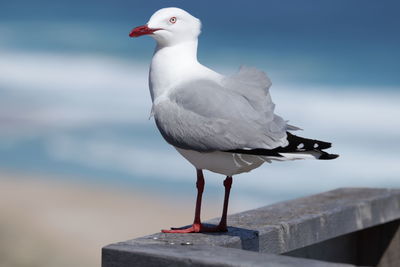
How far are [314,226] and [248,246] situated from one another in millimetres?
853

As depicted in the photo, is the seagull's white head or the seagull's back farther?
the seagull's white head

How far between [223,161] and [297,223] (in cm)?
129

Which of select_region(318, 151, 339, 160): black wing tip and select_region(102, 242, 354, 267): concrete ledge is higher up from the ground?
select_region(318, 151, 339, 160): black wing tip

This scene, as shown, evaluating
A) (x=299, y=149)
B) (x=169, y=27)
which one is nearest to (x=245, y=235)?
(x=299, y=149)

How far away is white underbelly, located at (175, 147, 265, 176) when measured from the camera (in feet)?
12.5

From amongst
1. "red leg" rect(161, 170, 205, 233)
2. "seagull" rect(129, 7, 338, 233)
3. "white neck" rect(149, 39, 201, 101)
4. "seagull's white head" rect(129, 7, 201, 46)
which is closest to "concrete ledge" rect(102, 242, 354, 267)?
"red leg" rect(161, 170, 205, 233)

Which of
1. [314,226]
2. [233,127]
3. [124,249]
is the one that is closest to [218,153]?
[233,127]

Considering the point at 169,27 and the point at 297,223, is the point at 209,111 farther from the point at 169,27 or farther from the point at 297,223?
the point at 297,223

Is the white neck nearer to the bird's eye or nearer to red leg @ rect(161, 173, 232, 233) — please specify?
the bird's eye

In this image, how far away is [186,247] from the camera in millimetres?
3859

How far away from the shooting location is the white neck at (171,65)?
159 inches

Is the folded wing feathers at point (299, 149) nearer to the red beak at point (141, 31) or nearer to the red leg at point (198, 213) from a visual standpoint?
the red leg at point (198, 213)

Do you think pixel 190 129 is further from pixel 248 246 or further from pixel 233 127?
pixel 248 246

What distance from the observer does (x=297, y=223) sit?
494 cm
